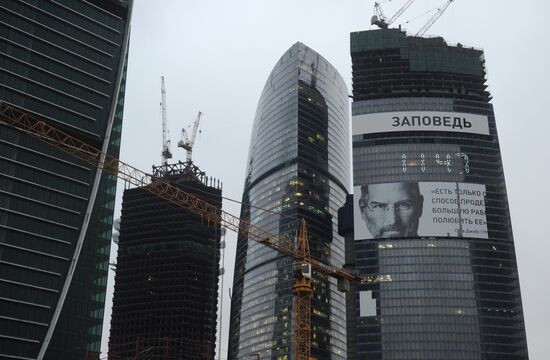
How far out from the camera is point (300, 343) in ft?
412

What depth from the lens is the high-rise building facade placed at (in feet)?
527

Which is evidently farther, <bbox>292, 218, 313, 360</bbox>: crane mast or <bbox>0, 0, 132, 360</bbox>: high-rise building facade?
<bbox>0, 0, 132, 360</bbox>: high-rise building facade

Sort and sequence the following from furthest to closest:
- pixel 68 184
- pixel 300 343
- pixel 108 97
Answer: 1. pixel 108 97
2. pixel 68 184
3. pixel 300 343

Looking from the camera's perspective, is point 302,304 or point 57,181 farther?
point 57,181

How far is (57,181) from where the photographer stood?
170 metres

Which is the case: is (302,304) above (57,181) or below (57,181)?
below

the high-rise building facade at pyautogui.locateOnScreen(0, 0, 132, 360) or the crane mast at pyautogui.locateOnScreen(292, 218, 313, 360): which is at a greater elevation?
the high-rise building facade at pyautogui.locateOnScreen(0, 0, 132, 360)

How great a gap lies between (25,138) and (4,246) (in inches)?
989

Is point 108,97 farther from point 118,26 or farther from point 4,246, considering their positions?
point 4,246

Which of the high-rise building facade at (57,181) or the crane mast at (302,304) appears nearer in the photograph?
the crane mast at (302,304)

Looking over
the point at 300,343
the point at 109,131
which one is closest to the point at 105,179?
the point at 109,131

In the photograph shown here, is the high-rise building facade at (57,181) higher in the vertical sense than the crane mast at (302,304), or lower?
higher

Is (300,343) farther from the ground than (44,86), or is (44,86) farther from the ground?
(44,86)

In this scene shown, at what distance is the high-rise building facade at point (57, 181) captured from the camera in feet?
527
